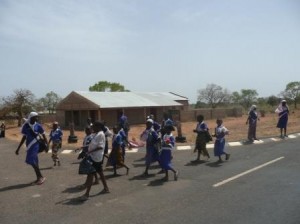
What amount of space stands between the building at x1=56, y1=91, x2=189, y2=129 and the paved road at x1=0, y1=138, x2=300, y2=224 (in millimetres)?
25890

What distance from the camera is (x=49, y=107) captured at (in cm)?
9012

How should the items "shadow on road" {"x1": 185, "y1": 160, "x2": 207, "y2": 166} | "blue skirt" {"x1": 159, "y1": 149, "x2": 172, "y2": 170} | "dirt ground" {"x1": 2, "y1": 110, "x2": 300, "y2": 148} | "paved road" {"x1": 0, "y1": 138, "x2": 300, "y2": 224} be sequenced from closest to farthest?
1. "paved road" {"x1": 0, "y1": 138, "x2": 300, "y2": 224}
2. "blue skirt" {"x1": 159, "y1": 149, "x2": 172, "y2": 170}
3. "shadow on road" {"x1": 185, "y1": 160, "x2": 207, "y2": 166}
4. "dirt ground" {"x1": 2, "y1": 110, "x2": 300, "y2": 148}

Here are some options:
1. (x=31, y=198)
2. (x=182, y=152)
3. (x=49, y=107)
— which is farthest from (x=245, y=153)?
(x=49, y=107)

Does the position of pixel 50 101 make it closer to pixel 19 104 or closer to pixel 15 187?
pixel 19 104

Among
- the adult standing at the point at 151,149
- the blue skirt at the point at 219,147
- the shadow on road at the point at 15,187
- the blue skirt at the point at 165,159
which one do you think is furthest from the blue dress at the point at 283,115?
the shadow on road at the point at 15,187

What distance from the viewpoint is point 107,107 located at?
39.0m

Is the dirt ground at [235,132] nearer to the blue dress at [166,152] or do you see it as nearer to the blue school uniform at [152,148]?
the blue school uniform at [152,148]

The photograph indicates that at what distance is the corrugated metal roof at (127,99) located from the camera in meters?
40.9

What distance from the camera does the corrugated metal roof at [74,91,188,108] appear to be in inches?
1609

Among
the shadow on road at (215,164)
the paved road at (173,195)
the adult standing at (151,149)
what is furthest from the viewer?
the shadow on road at (215,164)

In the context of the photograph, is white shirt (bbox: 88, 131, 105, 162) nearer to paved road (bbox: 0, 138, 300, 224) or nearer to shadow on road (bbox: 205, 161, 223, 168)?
paved road (bbox: 0, 138, 300, 224)

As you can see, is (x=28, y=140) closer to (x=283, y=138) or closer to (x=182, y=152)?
(x=182, y=152)

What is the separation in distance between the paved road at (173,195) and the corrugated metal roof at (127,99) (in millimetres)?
27430

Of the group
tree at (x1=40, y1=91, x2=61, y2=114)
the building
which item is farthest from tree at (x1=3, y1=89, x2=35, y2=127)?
tree at (x1=40, y1=91, x2=61, y2=114)
